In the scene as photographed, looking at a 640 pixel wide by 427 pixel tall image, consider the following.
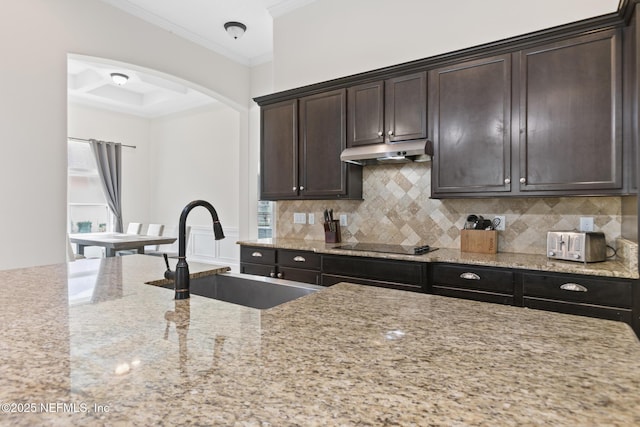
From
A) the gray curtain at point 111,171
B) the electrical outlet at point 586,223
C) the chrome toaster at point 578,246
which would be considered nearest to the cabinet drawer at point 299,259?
the chrome toaster at point 578,246

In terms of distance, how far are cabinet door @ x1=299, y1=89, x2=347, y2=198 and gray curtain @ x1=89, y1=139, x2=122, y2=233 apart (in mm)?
4836

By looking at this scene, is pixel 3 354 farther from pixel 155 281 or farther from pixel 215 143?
pixel 215 143

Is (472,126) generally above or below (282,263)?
above

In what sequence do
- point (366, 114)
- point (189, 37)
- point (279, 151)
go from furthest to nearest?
1. point (189, 37)
2. point (279, 151)
3. point (366, 114)

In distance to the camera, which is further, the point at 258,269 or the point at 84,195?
the point at 84,195

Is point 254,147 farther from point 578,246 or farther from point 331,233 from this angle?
point 578,246

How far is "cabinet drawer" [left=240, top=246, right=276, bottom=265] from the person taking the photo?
128 inches

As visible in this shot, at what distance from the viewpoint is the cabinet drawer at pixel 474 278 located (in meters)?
2.16

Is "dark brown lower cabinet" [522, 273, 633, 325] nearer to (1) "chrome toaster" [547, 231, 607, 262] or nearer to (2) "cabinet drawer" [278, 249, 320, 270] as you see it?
(1) "chrome toaster" [547, 231, 607, 262]

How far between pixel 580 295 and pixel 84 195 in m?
7.30

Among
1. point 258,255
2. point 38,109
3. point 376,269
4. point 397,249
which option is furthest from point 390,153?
point 38,109

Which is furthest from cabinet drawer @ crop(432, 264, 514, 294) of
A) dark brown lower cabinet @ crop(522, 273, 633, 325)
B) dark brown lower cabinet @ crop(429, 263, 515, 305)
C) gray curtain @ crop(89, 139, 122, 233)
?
gray curtain @ crop(89, 139, 122, 233)

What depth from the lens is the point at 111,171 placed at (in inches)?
259

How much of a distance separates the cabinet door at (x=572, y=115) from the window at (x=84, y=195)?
687 cm
